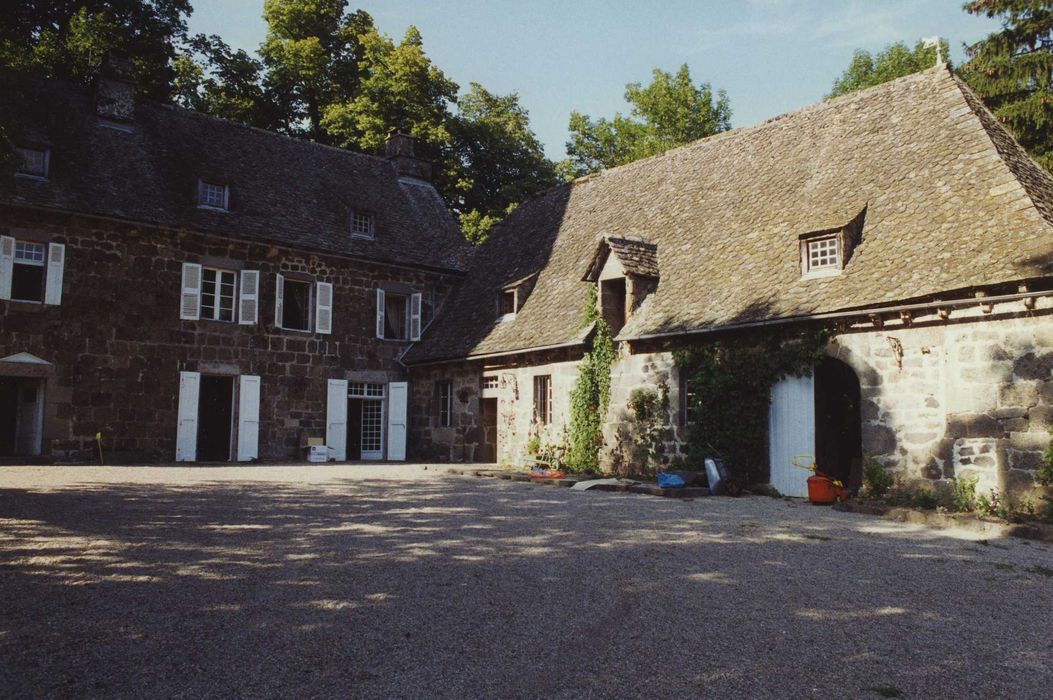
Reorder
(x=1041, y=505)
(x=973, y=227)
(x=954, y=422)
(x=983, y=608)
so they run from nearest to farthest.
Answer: (x=983, y=608) → (x=1041, y=505) → (x=954, y=422) → (x=973, y=227)

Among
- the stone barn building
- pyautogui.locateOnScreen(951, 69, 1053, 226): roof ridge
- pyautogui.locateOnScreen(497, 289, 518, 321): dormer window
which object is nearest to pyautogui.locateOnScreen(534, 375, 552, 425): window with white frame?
the stone barn building

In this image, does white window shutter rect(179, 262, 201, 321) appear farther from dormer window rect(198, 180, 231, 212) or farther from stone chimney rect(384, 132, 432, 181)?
stone chimney rect(384, 132, 432, 181)

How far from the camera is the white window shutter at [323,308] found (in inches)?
827

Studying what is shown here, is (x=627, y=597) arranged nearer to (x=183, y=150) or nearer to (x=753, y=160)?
(x=753, y=160)

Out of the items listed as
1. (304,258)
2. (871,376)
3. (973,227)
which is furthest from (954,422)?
(304,258)

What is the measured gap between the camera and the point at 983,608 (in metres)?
5.69

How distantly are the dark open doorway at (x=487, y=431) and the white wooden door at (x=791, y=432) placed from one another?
847cm

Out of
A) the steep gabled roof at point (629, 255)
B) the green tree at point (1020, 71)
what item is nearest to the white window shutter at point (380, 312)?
the steep gabled roof at point (629, 255)

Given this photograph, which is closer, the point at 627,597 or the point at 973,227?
→ the point at 627,597

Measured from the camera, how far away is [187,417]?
18.6 meters

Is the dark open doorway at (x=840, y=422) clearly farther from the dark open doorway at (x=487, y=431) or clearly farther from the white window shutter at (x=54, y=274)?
the white window shutter at (x=54, y=274)

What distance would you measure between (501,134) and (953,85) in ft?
66.2

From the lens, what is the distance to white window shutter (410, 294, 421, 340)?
901 inches

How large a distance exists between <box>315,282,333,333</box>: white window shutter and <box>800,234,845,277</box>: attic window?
12765mm
